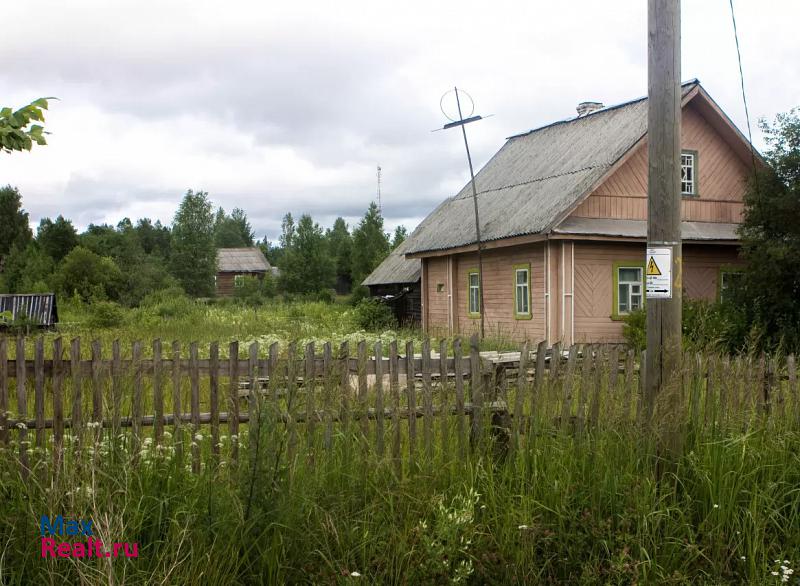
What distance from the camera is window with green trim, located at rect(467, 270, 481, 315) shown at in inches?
841

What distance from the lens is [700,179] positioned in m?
19.2

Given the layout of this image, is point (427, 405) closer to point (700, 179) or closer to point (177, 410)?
point (177, 410)

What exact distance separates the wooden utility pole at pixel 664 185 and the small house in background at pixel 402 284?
19464 millimetres

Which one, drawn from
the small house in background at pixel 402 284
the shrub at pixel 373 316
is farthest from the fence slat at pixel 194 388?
the small house in background at pixel 402 284

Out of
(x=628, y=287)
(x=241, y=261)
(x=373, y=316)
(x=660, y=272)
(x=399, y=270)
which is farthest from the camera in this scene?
(x=241, y=261)

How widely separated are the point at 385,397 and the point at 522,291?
14.2m

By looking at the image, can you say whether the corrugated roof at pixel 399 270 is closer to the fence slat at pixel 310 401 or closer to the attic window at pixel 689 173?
the attic window at pixel 689 173

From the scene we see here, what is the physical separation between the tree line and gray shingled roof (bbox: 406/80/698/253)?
870 inches

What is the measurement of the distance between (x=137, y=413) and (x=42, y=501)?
97cm

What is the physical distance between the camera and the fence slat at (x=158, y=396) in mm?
5102

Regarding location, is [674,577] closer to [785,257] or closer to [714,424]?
[714,424]

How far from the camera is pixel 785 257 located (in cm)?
1491

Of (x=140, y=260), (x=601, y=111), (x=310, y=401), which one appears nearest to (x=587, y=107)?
(x=601, y=111)

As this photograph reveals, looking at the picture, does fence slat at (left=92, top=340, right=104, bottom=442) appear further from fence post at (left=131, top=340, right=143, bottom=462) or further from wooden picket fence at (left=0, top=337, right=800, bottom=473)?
fence post at (left=131, top=340, right=143, bottom=462)
